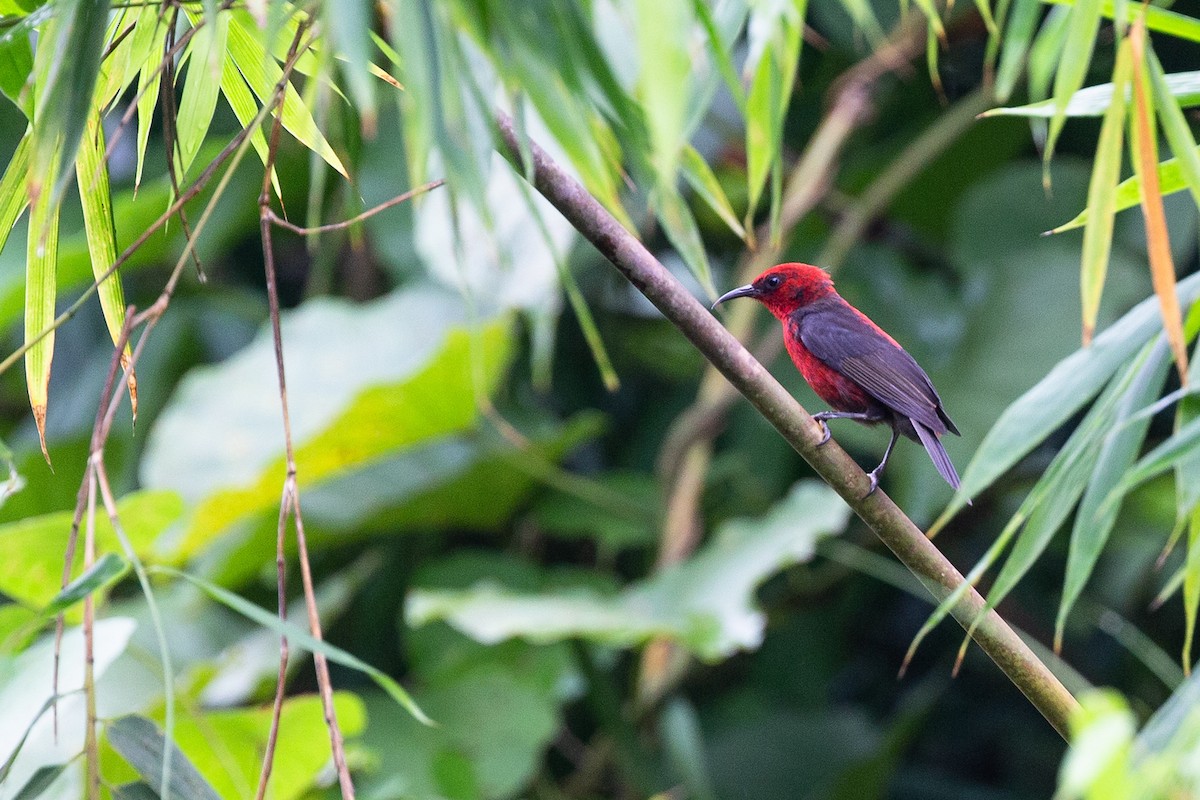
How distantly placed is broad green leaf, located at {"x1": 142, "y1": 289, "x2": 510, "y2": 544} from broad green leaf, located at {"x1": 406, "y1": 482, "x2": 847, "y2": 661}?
1.80ft

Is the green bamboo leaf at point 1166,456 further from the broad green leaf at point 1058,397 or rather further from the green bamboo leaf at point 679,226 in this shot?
the green bamboo leaf at point 679,226

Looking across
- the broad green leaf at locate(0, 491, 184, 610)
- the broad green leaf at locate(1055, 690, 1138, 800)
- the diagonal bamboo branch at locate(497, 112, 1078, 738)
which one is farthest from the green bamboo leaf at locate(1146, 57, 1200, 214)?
the broad green leaf at locate(0, 491, 184, 610)

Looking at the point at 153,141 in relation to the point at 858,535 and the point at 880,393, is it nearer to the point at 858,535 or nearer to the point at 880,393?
the point at 858,535

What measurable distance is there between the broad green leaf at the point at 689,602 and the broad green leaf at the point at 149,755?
153cm

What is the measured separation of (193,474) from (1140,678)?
3431 mm

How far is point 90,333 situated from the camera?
531 cm

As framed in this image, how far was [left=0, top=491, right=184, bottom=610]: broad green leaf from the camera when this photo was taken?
2.30 metres

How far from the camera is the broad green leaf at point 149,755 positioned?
149 cm

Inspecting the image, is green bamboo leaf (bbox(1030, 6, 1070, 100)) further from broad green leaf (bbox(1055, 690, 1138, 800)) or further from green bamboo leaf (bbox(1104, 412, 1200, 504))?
broad green leaf (bbox(1055, 690, 1138, 800))

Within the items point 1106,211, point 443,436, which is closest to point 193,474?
point 443,436

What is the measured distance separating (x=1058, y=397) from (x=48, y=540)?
184 centimetres

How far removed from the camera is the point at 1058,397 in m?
1.48

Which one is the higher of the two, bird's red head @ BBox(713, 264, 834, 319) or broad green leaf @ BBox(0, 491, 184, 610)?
bird's red head @ BBox(713, 264, 834, 319)

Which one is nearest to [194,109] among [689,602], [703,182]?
[703,182]
